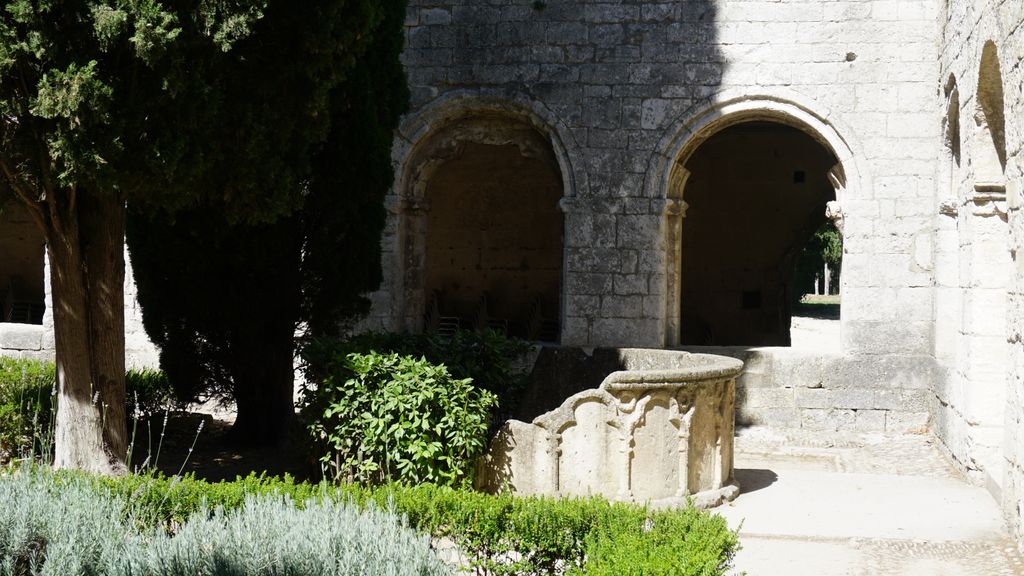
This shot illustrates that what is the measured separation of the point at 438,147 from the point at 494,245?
4537mm

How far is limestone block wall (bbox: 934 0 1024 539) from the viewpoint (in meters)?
5.81

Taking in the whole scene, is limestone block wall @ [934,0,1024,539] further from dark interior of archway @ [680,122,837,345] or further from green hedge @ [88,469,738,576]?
dark interior of archway @ [680,122,837,345]

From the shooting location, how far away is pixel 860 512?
6.43m

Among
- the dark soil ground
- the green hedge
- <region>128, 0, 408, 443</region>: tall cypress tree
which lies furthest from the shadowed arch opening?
the dark soil ground

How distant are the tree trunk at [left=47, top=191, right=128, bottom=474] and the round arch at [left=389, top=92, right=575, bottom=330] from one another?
380 cm

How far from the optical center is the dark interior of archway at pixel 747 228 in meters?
13.4

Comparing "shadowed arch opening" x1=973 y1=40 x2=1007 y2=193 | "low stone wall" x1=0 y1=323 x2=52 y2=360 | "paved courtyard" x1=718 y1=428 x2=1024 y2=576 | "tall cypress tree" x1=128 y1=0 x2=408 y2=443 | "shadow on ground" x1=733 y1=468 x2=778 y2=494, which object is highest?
"shadowed arch opening" x1=973 y1=40 x2=1007 y2=193

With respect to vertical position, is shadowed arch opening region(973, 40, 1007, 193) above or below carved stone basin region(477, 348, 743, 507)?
above

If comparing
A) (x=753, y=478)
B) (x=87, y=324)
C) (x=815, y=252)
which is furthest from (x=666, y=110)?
(x=815, y=252)

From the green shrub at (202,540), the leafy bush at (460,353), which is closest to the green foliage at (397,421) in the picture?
the leafy bush at (460,353)

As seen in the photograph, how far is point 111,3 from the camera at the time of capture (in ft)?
16.3

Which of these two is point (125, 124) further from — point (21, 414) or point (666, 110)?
point (666, 110)

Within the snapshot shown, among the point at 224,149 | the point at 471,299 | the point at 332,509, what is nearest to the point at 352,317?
the point at 224,149

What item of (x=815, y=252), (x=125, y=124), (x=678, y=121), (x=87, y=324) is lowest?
(x=87, y=324)
